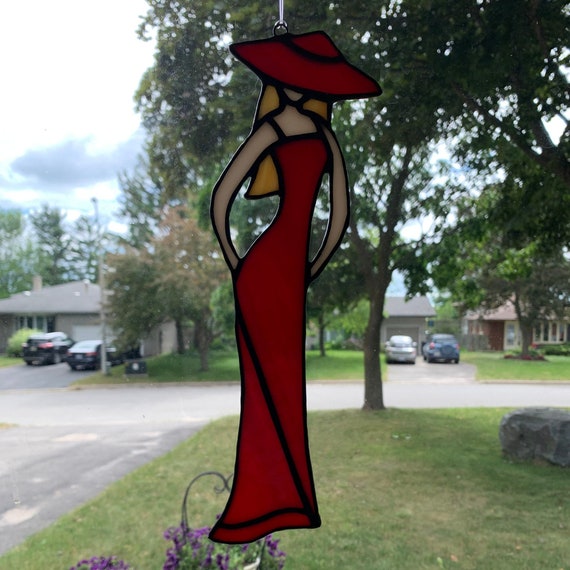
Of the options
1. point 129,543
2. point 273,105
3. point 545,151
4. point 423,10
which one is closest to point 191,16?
point 423,10

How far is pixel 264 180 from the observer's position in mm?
1375

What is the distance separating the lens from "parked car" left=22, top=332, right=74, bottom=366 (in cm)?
279

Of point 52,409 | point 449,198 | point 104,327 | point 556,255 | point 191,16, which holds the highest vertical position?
point 191,16

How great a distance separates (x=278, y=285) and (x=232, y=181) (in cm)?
30

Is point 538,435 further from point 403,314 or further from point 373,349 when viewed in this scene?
point 403,314

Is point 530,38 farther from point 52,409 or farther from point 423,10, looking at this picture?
point 52,409

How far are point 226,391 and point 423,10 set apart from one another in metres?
2.85

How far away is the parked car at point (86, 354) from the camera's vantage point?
293cm

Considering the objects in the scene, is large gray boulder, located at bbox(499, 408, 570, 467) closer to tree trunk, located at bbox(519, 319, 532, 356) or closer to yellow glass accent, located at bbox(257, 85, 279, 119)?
tree trunk, located at bbox(519, 319, 532, 356)

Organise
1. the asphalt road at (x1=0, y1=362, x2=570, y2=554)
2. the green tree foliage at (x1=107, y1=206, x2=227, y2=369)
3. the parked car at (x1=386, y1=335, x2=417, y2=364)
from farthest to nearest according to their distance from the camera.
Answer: the parked car at (x1=386, y1=335, x2=417, y2=364) → the asphalt road at (x1=0, y1=362, x2=570, y2=554) → the green tree foliage at (x1=107, y1=206, x2=227, y2=369)

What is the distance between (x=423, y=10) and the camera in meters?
2.89

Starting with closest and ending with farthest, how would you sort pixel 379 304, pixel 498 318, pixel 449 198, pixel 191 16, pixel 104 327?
1. pixel 191 16
2. pixel 104 327
3. pixel 449 198
4. pixel 379 304
5. pixel 498 318

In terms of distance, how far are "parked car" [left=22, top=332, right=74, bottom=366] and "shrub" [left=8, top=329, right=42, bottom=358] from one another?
0.02m

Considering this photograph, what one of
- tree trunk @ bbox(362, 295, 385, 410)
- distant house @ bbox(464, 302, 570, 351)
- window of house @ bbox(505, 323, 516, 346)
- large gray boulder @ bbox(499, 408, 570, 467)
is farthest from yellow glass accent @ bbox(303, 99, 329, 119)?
window of house @ bbox(505, 323, 516, 346)
